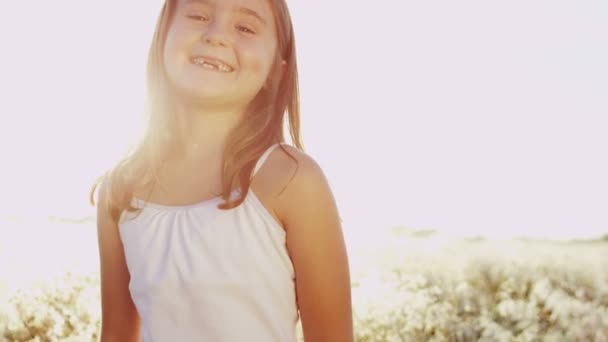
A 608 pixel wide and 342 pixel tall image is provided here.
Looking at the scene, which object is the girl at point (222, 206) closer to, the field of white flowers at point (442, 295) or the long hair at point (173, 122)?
the long hair at point (173, 122)

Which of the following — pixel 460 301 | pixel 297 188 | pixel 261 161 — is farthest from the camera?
pixel 460 301

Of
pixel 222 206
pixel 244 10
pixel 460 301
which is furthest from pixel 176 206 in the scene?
pixel 460 301

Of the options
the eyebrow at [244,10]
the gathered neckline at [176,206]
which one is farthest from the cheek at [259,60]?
the gathered neckline at [176,206]

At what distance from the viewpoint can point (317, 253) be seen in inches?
94.0

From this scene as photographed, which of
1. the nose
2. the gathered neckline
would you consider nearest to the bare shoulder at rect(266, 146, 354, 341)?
the gathered neckline

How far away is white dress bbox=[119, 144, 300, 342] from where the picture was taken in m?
2.39

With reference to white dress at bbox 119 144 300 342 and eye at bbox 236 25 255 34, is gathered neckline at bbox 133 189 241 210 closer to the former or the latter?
white dress at bbox 119 144 300 342

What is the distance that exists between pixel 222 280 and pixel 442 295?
3.19 metres

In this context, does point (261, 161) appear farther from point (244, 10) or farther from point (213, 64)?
point (244, 10)

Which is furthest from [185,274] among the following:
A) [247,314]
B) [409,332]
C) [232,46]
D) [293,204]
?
[409,332]

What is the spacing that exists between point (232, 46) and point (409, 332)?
107 inches

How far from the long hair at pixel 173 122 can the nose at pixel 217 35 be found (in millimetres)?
212

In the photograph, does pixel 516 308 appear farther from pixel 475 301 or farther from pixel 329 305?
pixel 329 305

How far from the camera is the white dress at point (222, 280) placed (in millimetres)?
2391
